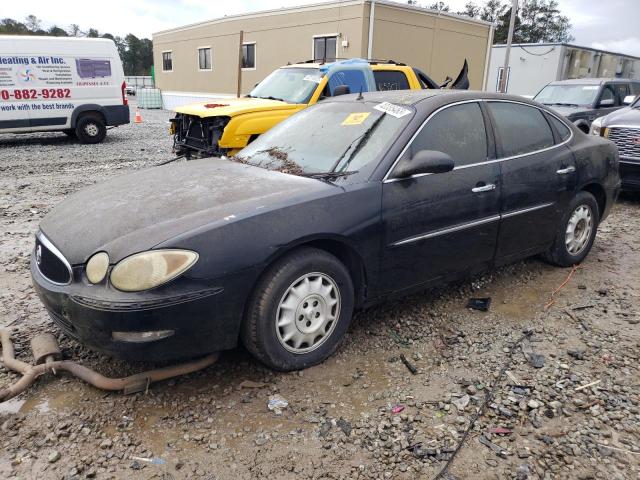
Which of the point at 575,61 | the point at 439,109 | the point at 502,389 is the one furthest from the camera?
the point at 575,61

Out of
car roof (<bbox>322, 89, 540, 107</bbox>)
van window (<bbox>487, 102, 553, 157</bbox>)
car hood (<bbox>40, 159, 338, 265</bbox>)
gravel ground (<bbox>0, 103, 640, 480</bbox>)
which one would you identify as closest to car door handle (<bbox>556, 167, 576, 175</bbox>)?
van window (<bbox>487, 102, 553, 157</bbox>)

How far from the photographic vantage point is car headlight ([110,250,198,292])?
2.53 m

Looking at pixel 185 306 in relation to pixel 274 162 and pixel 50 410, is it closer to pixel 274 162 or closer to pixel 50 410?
pixel 50 410

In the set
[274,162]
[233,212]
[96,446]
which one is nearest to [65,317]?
[96,446]

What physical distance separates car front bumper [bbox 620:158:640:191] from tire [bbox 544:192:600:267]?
10.1 ft

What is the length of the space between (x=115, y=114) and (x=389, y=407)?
12.8 metres

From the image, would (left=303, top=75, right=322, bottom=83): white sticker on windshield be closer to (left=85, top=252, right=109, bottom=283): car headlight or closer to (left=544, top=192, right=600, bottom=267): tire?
(left=544, top=192, right=600, bottom=267): tire

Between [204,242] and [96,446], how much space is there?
112 centimetres

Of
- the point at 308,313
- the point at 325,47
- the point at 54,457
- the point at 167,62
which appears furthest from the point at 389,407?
the point at 167,62

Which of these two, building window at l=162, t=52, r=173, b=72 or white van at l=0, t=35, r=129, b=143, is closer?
white van at l=0, t=35, r=129, b=143

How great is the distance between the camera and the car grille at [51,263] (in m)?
2.75

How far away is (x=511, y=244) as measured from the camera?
13.5 feet

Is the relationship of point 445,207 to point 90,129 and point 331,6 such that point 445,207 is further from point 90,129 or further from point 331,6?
point 331,6

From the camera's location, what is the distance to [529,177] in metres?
4.08
